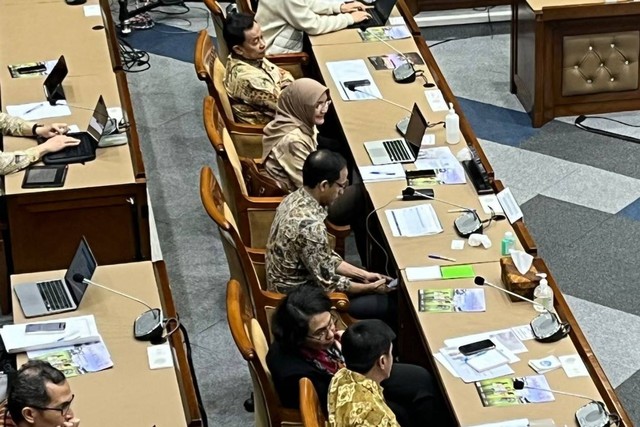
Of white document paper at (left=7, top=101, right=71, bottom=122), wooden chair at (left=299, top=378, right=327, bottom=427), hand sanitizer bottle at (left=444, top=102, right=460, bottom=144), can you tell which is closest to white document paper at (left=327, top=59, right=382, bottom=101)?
hand sanitizer bottle at (left=444, top=102, right=460, bottom=144)

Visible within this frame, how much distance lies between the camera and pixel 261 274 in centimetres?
504

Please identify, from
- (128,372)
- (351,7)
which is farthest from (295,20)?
(128,372)

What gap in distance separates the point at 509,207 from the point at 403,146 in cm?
71

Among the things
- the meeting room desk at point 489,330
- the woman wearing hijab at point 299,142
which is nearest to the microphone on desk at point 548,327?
the meeting room desk at point 489,330

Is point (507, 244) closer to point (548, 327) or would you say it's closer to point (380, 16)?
point (548, 327)

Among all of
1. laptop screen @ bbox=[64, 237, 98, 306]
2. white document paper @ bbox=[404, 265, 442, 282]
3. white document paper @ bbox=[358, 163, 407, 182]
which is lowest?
white document paper @ bbox=[358, 163, 407, 182]

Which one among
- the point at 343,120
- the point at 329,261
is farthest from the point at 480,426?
the point at 343,120

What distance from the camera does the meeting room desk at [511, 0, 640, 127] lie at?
260 inches

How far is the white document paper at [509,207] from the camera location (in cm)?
482

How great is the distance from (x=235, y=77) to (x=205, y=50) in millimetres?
202

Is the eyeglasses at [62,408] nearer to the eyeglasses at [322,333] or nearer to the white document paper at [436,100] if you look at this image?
the eyeglasses at [322,333]

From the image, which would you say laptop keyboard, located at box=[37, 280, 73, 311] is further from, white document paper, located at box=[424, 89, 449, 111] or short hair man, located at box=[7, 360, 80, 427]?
white document paper, located at box=[424, 89, 449, 111]

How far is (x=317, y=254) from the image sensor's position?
4680 millimetres

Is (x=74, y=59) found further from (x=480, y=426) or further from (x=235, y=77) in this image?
(x=480, y=426)
